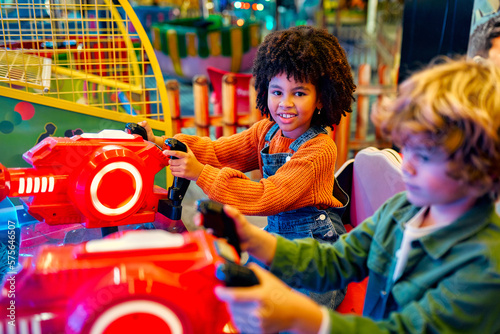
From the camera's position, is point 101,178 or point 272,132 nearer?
point 101,178

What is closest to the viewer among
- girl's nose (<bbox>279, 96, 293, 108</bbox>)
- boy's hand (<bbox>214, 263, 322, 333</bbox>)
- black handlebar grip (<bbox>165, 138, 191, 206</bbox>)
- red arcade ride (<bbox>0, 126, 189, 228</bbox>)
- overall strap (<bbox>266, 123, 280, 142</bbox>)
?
boy's hand (<bbox>214, 263, 322, 333</bbox>)

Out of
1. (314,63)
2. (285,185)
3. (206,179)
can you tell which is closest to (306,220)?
(285,185)

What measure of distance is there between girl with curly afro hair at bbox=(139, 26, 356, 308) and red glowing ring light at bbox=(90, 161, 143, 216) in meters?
0.10

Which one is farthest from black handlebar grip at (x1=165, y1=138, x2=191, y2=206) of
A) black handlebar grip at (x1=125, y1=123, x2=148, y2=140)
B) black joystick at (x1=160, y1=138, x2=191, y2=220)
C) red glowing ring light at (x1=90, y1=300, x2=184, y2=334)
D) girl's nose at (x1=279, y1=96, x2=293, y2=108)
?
red glowing ring light at (x1=90, y1=300, x2=184, y2=334)

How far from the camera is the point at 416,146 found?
560 millimetres

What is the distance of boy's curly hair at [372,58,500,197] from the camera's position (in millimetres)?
526

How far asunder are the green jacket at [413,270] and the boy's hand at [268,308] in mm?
36

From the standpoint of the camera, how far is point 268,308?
1.65 feet

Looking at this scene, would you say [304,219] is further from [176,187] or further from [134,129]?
[134,129]

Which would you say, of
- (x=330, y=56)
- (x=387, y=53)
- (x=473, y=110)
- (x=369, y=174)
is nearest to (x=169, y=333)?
(x=473, y=110)

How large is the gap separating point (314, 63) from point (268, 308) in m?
0.70

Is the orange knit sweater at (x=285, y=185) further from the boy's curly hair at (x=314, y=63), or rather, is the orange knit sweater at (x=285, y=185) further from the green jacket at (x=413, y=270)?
the green jacket at (x=413, y=270)

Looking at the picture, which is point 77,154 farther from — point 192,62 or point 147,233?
point 192,62

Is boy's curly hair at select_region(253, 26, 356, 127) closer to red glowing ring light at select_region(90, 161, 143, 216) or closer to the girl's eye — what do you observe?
red glowing ring light at select_region(90, 161, 143, 216)
